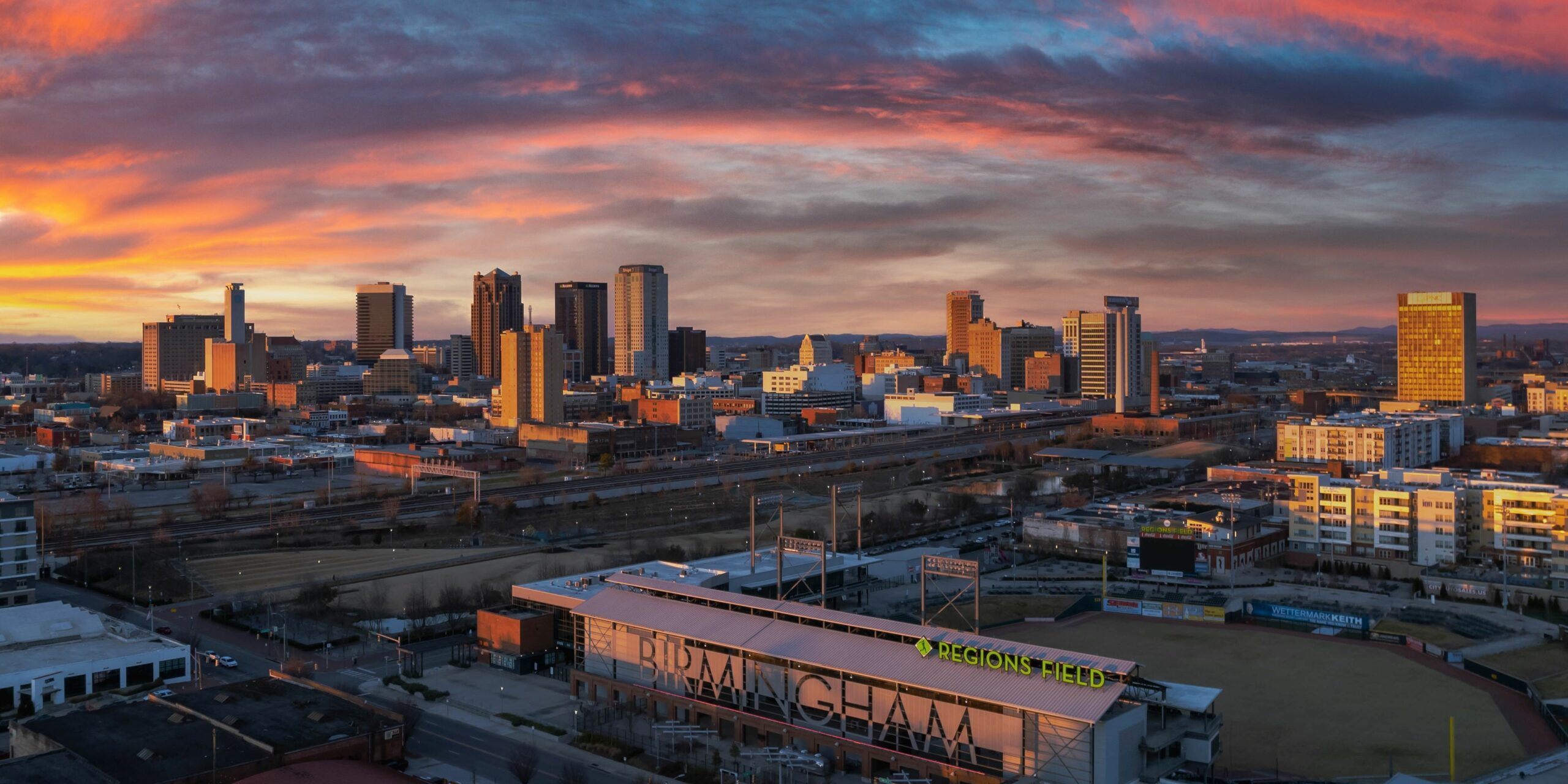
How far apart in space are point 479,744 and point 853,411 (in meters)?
79.3

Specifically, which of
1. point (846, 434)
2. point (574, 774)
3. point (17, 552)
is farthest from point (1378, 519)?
point (846, 434)

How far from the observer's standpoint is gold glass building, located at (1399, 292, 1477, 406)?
79.1m

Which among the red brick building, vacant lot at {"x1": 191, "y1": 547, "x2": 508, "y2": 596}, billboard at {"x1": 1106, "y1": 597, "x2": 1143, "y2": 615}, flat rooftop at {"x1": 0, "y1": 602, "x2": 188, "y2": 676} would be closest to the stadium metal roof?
flat rooftop at {"x1": 0, "y1": 602, "x2": 188, "y2": 676}

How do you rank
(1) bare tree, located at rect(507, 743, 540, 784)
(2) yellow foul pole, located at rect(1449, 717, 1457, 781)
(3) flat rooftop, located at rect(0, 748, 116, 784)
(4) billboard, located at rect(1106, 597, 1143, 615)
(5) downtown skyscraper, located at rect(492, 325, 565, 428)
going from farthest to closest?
1. (5) downtown skyscraper, located at rect(492, 325, 565, 428)
2. (4) billboard, located at rect(1106, 597, 1143, 615)
3. (2) yellow foul pole, located at rect(1449, 717, 1457, 781)
4. (1) bare tree, located at rect(507, 743, 540, 784)
5. (3) flat rooftop, located at rect(0, 748, 116, 784)

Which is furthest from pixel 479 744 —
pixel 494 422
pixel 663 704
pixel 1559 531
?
pixel 494 422

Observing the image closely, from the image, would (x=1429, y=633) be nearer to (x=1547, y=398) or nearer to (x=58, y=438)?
(x=58, y=438)

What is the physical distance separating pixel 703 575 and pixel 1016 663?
407 inches

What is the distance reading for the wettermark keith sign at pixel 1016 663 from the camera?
18078 millimetres

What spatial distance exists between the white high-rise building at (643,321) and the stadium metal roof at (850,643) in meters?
126

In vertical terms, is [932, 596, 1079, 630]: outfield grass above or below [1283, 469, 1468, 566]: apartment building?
below

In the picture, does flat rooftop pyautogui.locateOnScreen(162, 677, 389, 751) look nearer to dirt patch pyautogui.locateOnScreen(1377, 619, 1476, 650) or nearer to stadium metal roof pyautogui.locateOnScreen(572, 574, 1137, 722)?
stadium metal roof pyautogui.locateOnScreen(572, 574, 1137, 722)

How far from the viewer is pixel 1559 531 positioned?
117 feet

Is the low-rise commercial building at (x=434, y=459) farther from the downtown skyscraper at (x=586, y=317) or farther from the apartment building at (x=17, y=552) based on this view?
the downtown skyscraper at (x=586, y=317)

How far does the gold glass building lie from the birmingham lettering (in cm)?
6902
